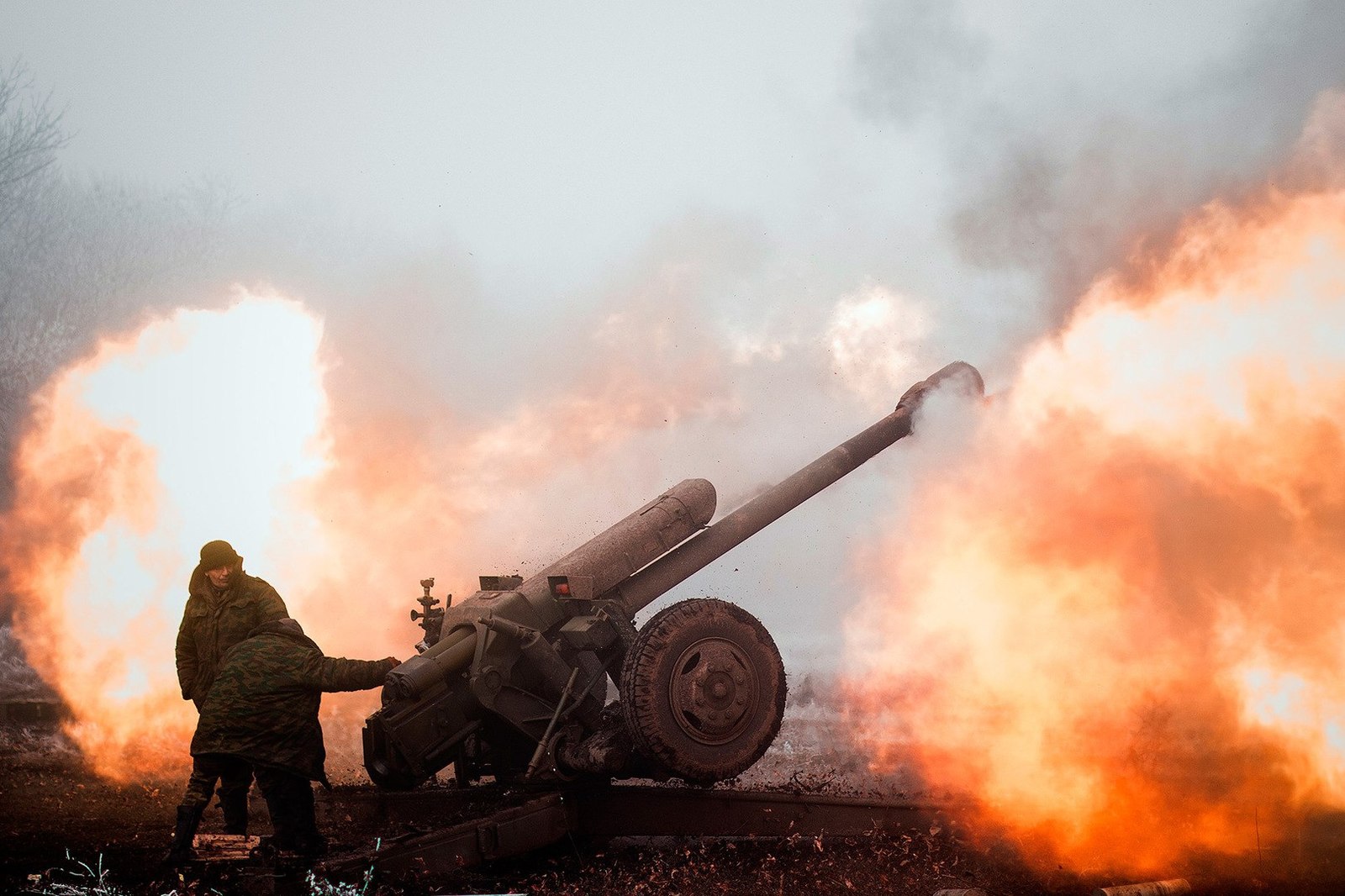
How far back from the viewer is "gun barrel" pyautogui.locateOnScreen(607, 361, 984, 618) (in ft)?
31.8

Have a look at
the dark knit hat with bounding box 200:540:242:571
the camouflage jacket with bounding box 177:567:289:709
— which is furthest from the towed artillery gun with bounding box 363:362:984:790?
the dark knit hat with bounding box 200:540:242:571

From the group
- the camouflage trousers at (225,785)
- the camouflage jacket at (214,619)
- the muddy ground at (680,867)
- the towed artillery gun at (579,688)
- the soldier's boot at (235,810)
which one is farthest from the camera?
the camouflage jacket at (214,619)

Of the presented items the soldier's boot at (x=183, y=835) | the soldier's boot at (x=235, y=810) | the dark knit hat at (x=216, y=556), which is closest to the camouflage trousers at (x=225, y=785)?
the soldier's boot at (x=235, y=810)

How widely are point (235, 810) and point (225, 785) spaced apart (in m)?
0.24

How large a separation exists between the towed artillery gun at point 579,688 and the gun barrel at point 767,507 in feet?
0.79

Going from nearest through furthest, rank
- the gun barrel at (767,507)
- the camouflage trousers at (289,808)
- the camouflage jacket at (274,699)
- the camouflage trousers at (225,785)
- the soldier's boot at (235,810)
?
the camouflage trousers at (225,785) → the camouflage jacket at (274,699) → the camouflage trousers at (289,808) → the soldier's boot at (235,810) → the gun barrel at (767,507)

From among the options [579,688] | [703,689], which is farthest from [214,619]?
[703,689]

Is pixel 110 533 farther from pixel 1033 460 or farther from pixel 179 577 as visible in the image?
pixel 1033 460

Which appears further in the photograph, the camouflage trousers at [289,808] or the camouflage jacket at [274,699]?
the camouflage trousers at [289,808]

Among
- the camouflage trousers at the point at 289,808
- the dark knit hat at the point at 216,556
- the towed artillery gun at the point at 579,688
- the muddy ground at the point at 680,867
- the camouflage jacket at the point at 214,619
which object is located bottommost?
the muddy ground at the point at 680,867

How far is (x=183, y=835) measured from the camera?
6.87 metres

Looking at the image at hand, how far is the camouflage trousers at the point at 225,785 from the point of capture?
743cm

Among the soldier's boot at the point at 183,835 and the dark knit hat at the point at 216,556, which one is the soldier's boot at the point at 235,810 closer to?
the soldier's boot at the point at 183,835

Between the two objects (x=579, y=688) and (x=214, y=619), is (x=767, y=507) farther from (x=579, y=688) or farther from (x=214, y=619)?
(x=214, y=619)
